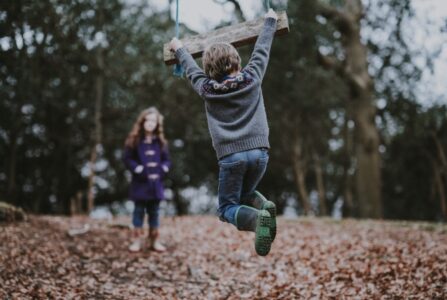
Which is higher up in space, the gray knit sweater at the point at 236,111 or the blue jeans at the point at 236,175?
the gray knit sweater at the point at 236,111

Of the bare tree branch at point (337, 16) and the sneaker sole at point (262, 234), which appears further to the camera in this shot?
Answer: the bare tree branch at point (337, 16)

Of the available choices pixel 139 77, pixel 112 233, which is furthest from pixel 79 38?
pixel 112 233

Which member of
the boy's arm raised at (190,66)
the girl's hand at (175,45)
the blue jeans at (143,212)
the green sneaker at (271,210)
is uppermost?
the girl's hand at (175,45)

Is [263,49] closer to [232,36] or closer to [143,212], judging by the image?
[232,36]

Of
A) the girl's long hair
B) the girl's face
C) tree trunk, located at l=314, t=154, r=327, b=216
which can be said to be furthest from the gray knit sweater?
tree trunk, located at l=314, t=154, r=327, b=216

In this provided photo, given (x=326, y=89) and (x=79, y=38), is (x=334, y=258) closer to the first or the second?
(x=79, y=38)

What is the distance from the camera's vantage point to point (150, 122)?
276 inches

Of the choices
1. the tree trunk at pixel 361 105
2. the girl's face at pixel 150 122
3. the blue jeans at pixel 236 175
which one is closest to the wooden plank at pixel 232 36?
the blue jeans at pixel 236 175

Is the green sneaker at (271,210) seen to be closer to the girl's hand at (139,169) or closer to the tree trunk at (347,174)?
the girl's hand at (139,169)

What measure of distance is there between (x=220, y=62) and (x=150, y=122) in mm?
3145

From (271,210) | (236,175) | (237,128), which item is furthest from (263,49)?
(271,210)

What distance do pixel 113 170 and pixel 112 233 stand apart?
12.5m

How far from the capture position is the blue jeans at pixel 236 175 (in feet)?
13.1

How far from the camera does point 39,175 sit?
18578mm
